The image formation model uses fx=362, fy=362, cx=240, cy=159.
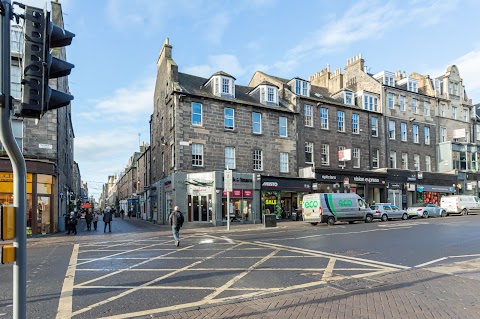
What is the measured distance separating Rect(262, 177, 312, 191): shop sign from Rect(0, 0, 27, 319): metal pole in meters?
27.4

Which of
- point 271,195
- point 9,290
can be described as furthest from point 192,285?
point 271,195

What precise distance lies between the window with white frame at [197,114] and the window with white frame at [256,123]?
496 centimetres

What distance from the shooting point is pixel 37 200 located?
22.0 m

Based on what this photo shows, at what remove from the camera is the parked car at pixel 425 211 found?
32844 mm

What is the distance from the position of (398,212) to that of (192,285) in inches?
1091

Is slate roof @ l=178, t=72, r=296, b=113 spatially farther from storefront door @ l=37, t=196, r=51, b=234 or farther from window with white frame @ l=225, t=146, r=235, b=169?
storefront door @ l=37, t=196, r=51, b=234

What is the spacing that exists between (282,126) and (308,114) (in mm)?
3326

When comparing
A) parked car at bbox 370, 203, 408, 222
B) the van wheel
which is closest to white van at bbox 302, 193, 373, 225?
the van wheel

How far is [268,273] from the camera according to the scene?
9.01 m

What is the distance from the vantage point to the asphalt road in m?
6.72

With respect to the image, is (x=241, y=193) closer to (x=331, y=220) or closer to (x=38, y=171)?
(x=331, y=220)

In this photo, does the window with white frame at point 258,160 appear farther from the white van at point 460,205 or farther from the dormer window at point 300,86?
the white van at point 460,205

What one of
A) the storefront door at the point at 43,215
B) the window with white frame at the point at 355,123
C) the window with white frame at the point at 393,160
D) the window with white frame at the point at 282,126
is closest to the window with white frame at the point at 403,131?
the window with white frame at the point at 393,160

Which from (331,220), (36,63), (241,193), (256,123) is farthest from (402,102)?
(36,63)
